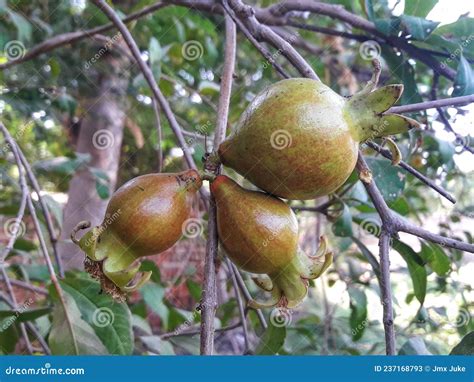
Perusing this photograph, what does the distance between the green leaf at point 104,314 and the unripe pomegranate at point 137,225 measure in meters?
0.30

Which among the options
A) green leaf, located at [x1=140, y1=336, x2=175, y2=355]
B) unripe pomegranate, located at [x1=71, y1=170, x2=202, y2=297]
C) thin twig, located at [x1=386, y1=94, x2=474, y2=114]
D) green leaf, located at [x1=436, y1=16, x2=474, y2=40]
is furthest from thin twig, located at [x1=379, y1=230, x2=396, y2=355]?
green leaf, located at [x1=140, y1=336, x2=175, y2=355]

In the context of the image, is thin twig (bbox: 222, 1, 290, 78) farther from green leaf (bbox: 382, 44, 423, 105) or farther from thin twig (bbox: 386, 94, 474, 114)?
green leaf (bbox: 382, 44, 423, 105)

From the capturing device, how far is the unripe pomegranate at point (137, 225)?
2.51 ft

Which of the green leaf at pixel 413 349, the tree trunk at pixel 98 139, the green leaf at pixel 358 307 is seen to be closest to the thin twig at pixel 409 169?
the green leaf at pixel 413 349

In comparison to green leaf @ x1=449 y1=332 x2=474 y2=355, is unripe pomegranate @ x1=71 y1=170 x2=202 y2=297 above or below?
above

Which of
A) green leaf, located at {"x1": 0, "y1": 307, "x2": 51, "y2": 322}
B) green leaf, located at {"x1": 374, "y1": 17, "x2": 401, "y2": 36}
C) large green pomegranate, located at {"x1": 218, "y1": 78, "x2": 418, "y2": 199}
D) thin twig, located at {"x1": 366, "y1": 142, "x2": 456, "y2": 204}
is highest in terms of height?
green leaf, located at {"x1": 374, "y1": 17, "x2": 401, "y2": 36}

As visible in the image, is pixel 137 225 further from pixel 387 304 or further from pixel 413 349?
pixel 413 349

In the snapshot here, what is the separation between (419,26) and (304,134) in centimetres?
66

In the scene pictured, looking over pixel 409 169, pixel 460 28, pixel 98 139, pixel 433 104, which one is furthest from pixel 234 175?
pixel 98 139

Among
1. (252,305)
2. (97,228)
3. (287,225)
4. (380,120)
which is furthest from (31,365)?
(380,120)

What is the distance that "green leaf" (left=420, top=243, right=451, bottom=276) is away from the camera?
1.28 metres

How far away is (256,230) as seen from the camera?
2.40ft

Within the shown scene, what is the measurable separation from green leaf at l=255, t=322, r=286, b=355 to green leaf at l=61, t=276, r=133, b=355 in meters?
0.31

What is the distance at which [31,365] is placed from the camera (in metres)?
1.00
